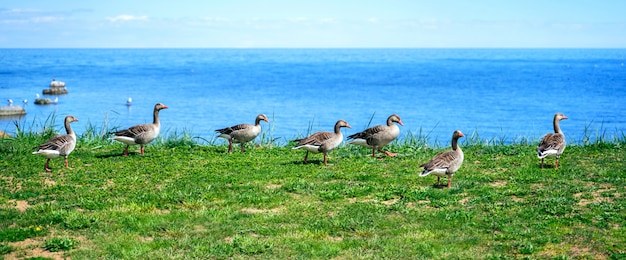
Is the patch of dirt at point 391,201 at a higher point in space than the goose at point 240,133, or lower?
lower

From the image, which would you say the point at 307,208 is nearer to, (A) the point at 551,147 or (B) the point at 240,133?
(A) the point at 551,147

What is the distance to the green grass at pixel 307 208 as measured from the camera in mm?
11406

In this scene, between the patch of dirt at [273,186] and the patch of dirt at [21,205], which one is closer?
the patch of dirt at [21,205]

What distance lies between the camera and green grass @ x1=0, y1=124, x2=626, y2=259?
11406mm

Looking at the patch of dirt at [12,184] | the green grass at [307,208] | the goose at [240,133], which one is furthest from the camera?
the goose at [240,133]

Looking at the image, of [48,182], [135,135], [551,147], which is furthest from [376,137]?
[48,182]

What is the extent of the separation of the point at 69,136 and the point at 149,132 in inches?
108

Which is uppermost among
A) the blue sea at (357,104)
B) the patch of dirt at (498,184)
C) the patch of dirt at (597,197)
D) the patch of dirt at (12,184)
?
the patch of dirt at (597,197)

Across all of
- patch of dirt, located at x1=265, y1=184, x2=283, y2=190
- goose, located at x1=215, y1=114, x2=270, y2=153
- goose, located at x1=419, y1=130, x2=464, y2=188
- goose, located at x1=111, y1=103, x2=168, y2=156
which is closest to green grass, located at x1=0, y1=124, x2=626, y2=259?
patch of dirt, located at x1=265, y1=184, x2=283, y2=190

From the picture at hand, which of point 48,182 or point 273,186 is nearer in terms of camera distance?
point 273,186

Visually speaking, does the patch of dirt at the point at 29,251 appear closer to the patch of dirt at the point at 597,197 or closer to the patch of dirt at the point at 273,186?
the patch of dirt at the point at 273,186

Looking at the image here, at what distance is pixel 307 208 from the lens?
45.8 ft

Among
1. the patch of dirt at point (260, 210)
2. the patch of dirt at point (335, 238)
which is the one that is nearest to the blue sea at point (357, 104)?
the patch of dirt at point (260, 210)

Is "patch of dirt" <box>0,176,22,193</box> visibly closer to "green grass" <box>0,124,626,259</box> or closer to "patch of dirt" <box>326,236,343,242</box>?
"green grass" <box>0,124,626,259</box>
